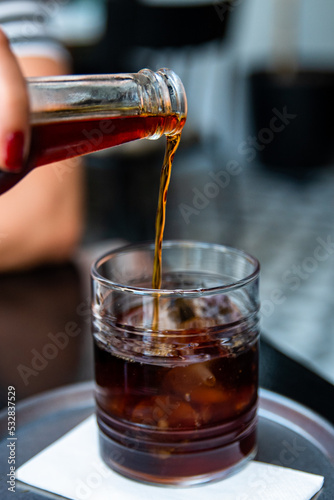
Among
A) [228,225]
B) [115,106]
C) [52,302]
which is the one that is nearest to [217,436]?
[115,106]

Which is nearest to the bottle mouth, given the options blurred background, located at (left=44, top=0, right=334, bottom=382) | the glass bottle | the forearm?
the glass bottle

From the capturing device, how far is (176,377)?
0.54 meters

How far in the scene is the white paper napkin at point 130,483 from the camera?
21.9 inches

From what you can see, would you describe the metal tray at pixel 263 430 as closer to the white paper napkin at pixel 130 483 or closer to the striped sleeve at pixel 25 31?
the white paper napkin at pixel 130 483

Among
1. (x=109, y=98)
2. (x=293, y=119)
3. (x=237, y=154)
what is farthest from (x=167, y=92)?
(x=237, y=154)

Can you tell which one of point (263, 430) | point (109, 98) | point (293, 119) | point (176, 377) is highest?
point (109, 98)

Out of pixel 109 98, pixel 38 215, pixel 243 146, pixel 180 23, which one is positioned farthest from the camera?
pixel 243 146

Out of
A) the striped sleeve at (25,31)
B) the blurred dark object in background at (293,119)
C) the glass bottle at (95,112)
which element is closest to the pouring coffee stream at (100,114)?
the glass bottle at (95,112)

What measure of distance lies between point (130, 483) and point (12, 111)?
0.34m

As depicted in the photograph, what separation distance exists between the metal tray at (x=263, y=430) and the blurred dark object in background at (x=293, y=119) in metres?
3.05

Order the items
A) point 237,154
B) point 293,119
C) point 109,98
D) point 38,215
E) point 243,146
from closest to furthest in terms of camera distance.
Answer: point 109,98 → point 38,215 → point 293,119 → point 237,154 → point 243,146

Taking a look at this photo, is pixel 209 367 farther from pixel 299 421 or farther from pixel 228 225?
pixel 228 225

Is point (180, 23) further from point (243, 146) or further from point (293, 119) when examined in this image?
point (243, 146)

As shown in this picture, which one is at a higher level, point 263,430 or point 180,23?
point 180,23
